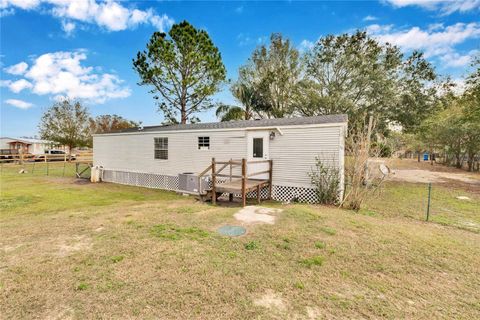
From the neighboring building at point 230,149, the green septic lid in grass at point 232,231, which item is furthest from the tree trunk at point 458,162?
the green septic lid in grass at point 232,231

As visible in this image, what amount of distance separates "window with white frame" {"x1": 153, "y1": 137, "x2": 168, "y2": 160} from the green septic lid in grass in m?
7.68

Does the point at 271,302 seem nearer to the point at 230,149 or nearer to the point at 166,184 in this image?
the point at 230,149

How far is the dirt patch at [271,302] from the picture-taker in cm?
257

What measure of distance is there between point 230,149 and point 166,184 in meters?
4.32

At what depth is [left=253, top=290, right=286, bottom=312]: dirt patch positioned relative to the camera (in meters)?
2.57

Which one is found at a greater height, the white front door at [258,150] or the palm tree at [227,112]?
the palm tree at [227,112]

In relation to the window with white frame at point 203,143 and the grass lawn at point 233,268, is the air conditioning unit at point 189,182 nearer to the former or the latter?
the window with white frame at point 203,143

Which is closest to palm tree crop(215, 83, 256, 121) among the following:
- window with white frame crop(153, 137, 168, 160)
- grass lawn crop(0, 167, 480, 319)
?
window with white frame crop(153, 137, 168, 160)

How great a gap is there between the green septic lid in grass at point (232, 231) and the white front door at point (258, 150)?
13.9 feet

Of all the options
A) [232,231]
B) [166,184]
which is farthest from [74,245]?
[166,184]

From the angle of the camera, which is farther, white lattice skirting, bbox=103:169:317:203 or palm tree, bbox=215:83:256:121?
palm tree, bbox=215:83:256:121

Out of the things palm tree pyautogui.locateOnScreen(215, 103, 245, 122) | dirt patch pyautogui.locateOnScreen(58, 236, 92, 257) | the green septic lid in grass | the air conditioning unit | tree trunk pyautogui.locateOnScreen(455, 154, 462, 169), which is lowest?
dirt patch pyautogui.locateOnScreen(58, 236, 92, 257)

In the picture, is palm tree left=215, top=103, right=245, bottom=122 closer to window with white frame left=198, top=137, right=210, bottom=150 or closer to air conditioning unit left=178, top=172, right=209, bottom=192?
window with white frame left=198, top=137, right=210, bottom=150

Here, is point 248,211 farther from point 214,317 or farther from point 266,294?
point 214,317
